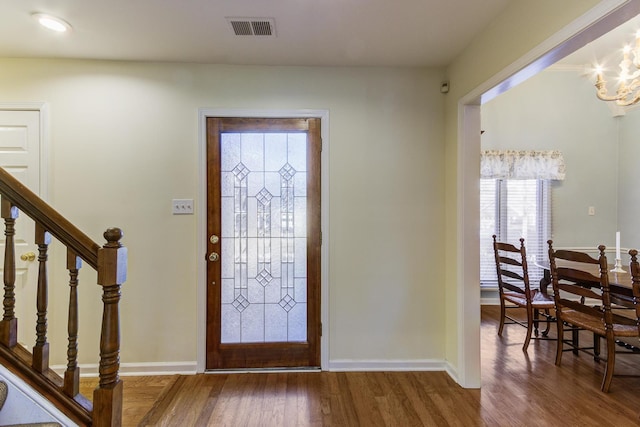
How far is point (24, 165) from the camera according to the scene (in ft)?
8.12

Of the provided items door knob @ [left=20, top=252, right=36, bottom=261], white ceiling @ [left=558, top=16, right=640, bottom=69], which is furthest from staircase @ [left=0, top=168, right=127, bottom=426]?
white ceiling @ [left=558, top=16, right=640, bottom=69]

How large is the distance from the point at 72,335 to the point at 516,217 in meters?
Result: 4.71

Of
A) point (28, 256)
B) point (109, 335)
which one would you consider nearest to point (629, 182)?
point (109, 335)

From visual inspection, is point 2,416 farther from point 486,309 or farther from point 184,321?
point 486,309

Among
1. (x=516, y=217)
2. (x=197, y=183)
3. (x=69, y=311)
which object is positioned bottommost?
(x=69, y=311)

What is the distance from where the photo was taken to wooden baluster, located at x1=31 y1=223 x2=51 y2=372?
1.36 meters

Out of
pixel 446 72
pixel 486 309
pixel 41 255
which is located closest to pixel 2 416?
pixel 41 255

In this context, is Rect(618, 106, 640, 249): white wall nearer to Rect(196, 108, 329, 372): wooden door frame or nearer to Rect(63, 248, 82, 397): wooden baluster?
Rect(196, 108, 329, 372): wooden door frame

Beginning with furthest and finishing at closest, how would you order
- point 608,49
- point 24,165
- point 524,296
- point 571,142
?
1. point 571,142
2. point 608,49
3. point 524,296
4. point 24,165

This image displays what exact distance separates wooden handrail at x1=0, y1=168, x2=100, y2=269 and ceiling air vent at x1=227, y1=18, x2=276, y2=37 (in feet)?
4.84

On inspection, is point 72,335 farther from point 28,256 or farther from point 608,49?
point 608,49

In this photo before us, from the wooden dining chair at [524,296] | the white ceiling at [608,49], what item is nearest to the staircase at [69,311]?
the wooden dining chair at [524,296]

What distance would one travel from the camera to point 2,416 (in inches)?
50.6

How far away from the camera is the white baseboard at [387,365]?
2604 mm
